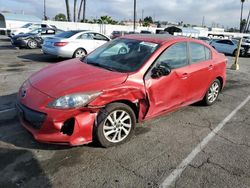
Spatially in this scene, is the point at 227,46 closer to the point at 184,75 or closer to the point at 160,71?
the point at 184,75

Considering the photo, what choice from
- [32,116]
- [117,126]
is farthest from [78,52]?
[32,116]

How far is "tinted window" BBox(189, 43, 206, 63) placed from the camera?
16.8 feet

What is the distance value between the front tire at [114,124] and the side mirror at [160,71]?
71 centimetres

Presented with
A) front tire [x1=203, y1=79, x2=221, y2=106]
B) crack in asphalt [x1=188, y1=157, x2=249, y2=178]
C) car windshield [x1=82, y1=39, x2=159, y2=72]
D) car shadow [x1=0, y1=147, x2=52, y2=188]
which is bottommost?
crack in asphalt [x1=188, y1=157, x2=249, y2=178]

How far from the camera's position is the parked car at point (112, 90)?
11.3ft

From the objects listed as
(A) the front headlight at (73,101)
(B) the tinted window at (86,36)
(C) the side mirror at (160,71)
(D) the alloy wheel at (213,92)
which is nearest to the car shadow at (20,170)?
(A) the front headlight at (73,101)

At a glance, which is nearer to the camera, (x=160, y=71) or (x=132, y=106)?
(x=132, y=106)

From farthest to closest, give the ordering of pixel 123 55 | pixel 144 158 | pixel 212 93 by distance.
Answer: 1. pixel 212 93
2. pixel 123 55
3. pixel 144 158

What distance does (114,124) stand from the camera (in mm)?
3805

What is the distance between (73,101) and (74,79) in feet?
1.56

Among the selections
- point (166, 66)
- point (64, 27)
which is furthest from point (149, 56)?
point (64, 27)

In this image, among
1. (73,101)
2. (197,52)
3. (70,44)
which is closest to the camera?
(73,101)

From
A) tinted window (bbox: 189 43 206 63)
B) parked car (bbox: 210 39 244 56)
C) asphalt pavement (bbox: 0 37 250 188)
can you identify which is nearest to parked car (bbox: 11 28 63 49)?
asphalt pavement (bbox: 0 37 250 188)

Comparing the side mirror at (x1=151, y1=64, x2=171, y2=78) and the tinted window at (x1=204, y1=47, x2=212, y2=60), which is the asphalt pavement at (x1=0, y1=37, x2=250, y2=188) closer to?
the side mirror at (x1=151, y1=64, x2=171, y2=78)
